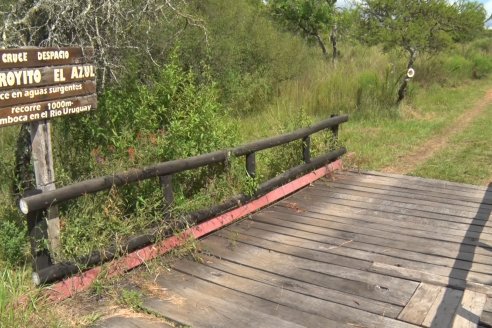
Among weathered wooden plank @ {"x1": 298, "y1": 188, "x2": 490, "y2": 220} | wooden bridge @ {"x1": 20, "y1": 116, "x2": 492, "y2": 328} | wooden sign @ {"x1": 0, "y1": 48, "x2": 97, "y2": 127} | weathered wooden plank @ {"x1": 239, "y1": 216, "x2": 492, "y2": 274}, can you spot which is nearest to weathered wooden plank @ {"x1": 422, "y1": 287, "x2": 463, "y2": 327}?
wooden bridge @ {"x1": 20, "y1": 116, "x2": 492, "y2": 328}

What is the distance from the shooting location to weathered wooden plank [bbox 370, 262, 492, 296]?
4036mm

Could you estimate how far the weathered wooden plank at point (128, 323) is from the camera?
3559mm

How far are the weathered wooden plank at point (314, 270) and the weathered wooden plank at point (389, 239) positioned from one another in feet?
1.88

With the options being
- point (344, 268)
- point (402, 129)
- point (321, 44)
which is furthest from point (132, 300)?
point (321, 44)

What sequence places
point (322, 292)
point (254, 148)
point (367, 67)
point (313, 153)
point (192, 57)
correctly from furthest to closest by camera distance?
point (367, 67) < point (192, 57) < point (313, 153) < point (254, 148) < point (322, 292)

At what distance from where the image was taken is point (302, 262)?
4625 mm

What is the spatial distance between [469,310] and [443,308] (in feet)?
0.57

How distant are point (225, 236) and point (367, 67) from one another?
11968 mm

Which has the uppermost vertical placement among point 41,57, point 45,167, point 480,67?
point 41,57

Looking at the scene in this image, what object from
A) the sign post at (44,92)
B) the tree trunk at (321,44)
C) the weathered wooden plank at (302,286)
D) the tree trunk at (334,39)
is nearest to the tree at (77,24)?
the sign post at (44,92)

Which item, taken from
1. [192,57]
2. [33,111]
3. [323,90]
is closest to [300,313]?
[33,111]

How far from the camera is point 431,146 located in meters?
9.98

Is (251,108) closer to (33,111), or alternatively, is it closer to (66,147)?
(66,147)

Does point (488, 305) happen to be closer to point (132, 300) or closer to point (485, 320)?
point (485, 320)
